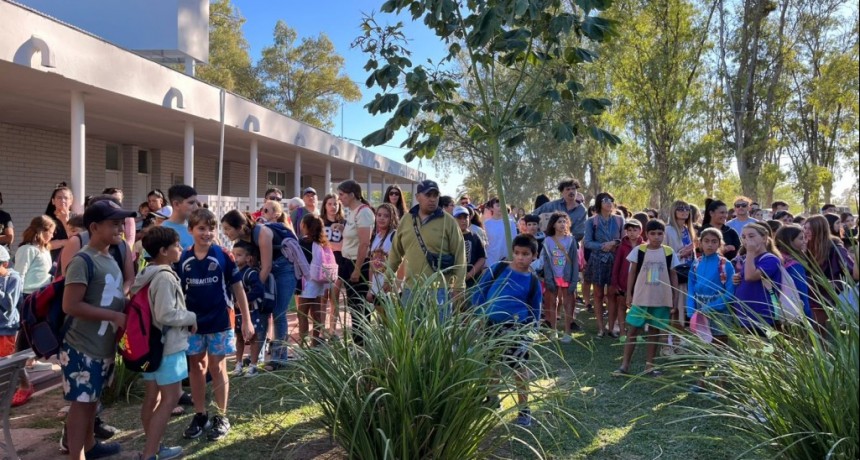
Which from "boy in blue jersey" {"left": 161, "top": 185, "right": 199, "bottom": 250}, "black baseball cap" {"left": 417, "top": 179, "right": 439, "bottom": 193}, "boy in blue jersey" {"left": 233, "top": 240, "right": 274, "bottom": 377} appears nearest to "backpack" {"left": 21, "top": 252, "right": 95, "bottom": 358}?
"boy in blue jersey" {"left": 161, "top": 185, "right": 199, "bottom": 250}

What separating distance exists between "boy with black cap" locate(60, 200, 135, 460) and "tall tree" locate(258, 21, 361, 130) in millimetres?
36230

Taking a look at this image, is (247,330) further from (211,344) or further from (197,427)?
(197,427)

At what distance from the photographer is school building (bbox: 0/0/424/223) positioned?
812 cm

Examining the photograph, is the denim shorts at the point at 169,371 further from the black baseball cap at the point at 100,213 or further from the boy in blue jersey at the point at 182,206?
the boy in blue jersey at the point at 182,206

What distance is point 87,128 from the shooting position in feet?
45.0

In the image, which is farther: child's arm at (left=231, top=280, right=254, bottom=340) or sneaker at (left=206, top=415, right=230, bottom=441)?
child's arm at (left=231, top=280, right=254, bottom=340)

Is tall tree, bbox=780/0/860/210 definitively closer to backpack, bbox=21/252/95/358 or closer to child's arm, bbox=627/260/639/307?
child's arm, bbox=627/260/639/307

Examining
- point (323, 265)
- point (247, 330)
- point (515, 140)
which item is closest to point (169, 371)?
point (247, 330)

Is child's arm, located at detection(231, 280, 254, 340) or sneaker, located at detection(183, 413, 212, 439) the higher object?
child's arm, located at detection(231, 280, 254, 340)

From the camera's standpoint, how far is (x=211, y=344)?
14.0 ft

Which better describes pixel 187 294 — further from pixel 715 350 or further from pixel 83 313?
pixel 715 350

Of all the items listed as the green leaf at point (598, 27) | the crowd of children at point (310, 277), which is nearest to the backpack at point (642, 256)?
the crowd of children at point (310, 277)

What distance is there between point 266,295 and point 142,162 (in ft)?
48.5

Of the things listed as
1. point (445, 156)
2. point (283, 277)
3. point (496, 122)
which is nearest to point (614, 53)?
point (496, 122)
